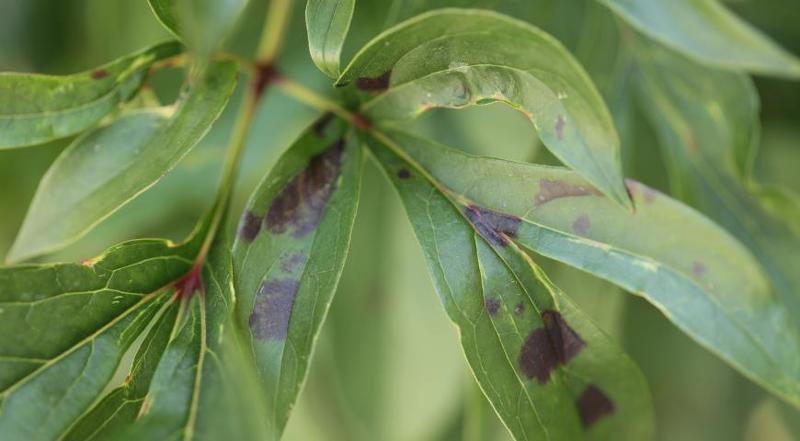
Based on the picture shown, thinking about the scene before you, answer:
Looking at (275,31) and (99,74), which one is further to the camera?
(275,31)

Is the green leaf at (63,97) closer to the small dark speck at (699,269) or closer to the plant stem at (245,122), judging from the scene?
the plant stem at (245,122)

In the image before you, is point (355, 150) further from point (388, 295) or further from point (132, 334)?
point (388, 295)

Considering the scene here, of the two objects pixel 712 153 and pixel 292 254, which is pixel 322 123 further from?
pixel 712 153

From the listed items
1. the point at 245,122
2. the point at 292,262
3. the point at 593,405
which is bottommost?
the point at 593,405

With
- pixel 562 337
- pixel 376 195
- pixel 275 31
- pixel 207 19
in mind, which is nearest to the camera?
pixel 207 19

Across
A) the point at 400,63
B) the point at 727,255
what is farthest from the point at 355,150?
the point at 727,255

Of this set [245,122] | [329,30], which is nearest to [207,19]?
[329,30]

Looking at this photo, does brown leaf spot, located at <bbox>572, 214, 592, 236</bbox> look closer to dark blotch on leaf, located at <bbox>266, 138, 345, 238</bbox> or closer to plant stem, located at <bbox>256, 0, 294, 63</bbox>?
dark blotch on leaf, located at <bbox>266, 138, 345, 238</bbox>

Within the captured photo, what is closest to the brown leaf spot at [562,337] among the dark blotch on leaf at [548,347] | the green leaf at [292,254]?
the dark blotch on leaf at [548,347]
